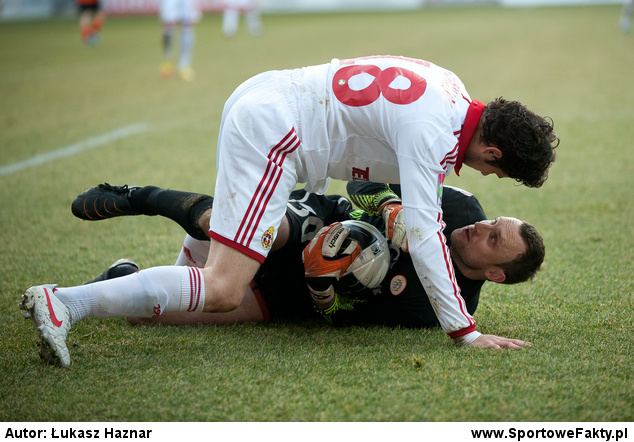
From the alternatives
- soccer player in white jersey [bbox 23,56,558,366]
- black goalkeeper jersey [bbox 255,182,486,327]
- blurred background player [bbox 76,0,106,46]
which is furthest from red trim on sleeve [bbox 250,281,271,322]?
blurred background player [bbox 76,0,106,46]

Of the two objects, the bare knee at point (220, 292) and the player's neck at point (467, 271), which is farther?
the player's neck at point (467, 271)

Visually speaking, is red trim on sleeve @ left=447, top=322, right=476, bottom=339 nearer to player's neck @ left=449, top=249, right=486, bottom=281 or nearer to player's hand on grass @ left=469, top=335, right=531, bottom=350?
player's hand on grass @ left=469, top=335, right=531, bottom=350

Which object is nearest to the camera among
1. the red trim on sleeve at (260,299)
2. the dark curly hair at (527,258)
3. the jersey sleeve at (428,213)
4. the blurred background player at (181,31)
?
the jersey sleeve at (428,213)

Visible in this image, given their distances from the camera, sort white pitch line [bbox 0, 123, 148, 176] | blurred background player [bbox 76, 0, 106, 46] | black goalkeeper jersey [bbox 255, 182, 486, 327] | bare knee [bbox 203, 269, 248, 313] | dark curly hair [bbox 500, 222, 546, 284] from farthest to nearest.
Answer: blurred background player [bbox 76, 0, 106, 46] → white pitch line [bbox 0, 123, 148, 176] → black goalkeeper jersey [bbox 255, 182, 486, 327] → dark curly hair [bbox 500, 222, 546, 284] → bare knee [bbox 203, 269, 248, 313]

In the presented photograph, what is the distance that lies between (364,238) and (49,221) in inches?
120

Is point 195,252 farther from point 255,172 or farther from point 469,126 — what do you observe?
point 469,126

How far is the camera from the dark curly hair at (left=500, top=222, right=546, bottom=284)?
4.09 m

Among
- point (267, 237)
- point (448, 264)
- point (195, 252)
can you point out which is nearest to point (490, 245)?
point (448, 264)

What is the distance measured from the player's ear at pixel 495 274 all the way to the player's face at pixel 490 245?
0.02m

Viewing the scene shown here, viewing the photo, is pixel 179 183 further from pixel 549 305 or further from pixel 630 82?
pixel 630 82

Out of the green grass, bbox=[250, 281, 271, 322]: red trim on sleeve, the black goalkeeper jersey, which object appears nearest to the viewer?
the green grass

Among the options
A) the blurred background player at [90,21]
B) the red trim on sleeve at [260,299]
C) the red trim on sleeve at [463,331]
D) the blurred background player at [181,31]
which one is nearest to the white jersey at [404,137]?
the red trim on sleeve at [463,331]

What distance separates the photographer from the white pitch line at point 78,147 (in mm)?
8203

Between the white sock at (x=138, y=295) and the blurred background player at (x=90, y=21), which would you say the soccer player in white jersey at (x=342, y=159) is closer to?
the white sock at (x=138, y=295)
